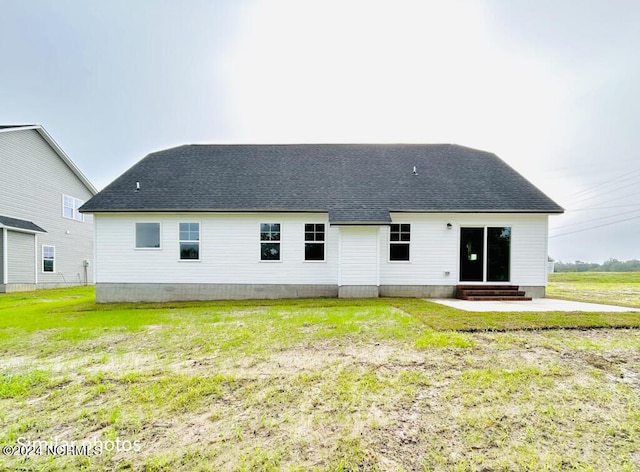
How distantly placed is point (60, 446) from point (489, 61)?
63.3 ft

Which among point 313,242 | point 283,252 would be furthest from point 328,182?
point 283,252

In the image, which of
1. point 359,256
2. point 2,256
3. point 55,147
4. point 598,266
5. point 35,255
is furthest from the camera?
point 598,266

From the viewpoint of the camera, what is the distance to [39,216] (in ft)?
61.1

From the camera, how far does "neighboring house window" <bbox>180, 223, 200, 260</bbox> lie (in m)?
11.6

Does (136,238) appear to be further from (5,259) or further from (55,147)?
(55,147)

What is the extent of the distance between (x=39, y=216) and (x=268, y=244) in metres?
17.1

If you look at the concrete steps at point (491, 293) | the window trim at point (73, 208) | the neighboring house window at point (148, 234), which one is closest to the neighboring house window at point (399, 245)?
the concrete steps at point (491, 293)

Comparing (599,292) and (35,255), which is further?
(35,255)

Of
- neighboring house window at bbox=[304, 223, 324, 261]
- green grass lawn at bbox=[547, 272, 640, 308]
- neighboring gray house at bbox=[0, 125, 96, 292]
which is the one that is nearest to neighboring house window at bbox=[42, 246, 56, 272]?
neighboring gray house at bbox=[0, 125, 96, 292]

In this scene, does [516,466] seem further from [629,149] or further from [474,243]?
[629,149]

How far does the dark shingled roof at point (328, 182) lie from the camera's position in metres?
11.5

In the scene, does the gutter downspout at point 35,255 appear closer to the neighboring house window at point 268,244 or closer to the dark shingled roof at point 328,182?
the dark shingled roof at point 328,182

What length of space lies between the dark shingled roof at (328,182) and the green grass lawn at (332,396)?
5855 mm

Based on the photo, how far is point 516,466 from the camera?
2.31m
